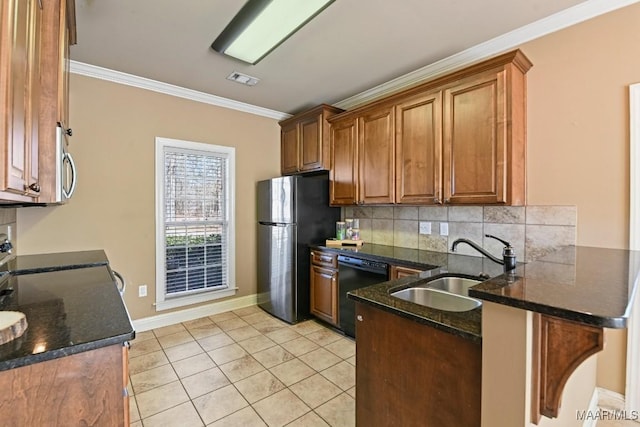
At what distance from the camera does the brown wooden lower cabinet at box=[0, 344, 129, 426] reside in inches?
31.1

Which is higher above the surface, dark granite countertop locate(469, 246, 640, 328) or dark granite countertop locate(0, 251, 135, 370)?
dark granite countertop locate(469, 246, 640, 328)

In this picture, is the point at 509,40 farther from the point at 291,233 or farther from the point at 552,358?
the point at 291,233

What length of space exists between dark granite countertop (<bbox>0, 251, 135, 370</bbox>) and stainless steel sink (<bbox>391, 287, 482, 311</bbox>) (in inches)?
47.4

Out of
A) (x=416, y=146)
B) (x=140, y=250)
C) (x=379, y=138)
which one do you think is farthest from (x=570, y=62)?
(x=140, y=250)

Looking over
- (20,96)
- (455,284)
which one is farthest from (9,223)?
(455,284)

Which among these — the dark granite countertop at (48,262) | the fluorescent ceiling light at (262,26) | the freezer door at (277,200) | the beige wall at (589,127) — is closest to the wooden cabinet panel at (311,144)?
the freezer door at (277,200)

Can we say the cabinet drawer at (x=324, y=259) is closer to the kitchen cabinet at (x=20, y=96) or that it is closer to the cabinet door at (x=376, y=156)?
the cabinet door at (x=376, y=156)

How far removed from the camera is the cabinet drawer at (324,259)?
312 cm

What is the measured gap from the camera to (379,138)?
2975 mm

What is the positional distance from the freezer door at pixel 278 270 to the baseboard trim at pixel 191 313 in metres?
0.24

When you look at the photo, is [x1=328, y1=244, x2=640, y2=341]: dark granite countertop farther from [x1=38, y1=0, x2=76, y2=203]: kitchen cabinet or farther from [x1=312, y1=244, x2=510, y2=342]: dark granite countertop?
[x1=38, y1=0, x2=76, y2=203]: kitchen cabinet

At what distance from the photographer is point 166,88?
3270 mm

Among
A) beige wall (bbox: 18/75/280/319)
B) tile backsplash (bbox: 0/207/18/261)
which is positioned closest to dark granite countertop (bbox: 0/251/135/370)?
tile backsplash (bbox: 0/207/18/261)

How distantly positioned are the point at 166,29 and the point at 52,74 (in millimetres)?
1260
